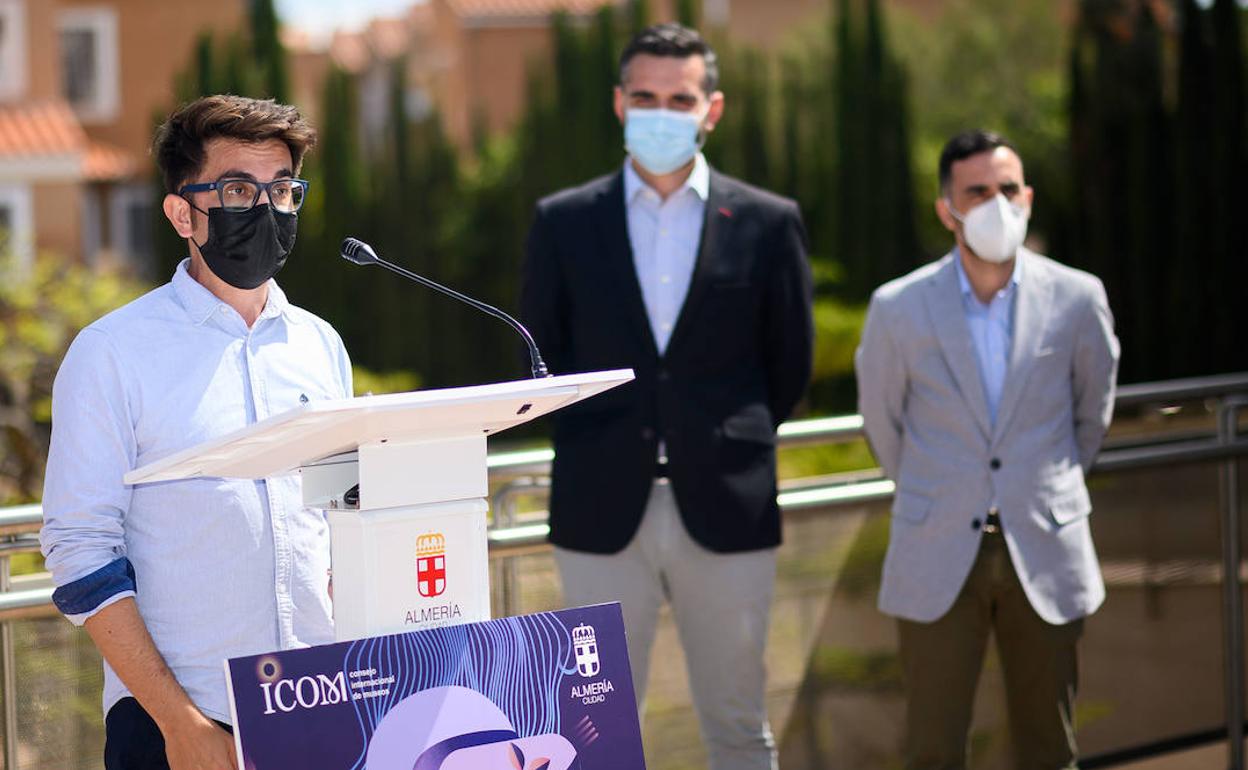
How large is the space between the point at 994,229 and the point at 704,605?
119 centimetres

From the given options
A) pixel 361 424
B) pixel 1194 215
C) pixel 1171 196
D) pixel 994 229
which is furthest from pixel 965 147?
pixel 1171 196

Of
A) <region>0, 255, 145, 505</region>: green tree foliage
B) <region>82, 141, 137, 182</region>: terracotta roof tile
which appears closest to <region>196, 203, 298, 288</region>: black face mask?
<region>0, 255, 145, 505</region>: green tree foliage

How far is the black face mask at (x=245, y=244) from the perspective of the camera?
242 cm

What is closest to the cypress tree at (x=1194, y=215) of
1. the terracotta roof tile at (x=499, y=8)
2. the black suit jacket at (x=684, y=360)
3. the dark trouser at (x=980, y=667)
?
the dark trouser at (x=980, y=667)

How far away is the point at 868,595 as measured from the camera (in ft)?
15.0

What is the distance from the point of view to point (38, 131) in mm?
24328

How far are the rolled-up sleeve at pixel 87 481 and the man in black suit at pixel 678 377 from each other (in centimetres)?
152

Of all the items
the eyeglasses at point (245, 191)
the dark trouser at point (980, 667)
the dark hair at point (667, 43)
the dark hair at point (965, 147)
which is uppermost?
the dark hair at point (667, 43)

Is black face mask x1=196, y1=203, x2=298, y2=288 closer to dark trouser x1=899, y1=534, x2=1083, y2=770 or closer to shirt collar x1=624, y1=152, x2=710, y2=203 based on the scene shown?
shirt collar x1=624, y1=152, x2=710, y2=203

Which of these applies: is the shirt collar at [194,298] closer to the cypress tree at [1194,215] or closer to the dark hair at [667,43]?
the dark hair at [667,43]

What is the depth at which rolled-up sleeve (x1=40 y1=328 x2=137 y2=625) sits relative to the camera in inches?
89.9

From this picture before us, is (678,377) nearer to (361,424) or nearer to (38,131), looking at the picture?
(361,424)

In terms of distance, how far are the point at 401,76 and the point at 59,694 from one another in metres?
18.6

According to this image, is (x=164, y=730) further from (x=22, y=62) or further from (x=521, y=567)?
(x=22, y=62)
